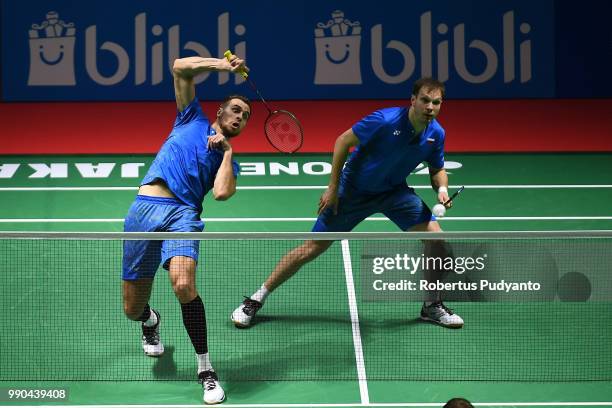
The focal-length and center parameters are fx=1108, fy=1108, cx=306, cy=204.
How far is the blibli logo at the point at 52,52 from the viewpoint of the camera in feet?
41.0

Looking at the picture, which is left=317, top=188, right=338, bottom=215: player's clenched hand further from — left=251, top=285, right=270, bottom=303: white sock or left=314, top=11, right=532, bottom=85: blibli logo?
left=314, top=11, right=532, bottom=85: blibli logo

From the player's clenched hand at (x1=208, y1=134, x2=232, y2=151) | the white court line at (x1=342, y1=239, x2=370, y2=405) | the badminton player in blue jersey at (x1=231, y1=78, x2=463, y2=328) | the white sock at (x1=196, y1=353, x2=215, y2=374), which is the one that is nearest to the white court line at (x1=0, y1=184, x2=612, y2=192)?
the white court line at (x1=342, y1=239, x2=370, y2=405)

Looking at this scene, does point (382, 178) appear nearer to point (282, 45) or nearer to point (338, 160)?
point (338, 160)

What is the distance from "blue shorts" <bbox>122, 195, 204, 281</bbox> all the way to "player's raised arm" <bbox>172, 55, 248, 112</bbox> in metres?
0.70

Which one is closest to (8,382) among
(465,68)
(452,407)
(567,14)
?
(452,407)

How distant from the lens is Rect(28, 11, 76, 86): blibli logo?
41.0 feet

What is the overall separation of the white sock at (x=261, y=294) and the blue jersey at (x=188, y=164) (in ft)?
2.98

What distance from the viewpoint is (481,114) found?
488 inches

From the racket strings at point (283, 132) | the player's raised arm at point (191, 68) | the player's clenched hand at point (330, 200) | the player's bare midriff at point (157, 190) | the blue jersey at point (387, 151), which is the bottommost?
the player's clenched hand at point (330, 200)

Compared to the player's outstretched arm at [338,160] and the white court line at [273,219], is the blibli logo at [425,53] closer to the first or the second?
the white court line at [273,219]

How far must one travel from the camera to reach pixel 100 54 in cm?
1255

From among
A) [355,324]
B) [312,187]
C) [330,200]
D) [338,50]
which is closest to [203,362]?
[355,324]

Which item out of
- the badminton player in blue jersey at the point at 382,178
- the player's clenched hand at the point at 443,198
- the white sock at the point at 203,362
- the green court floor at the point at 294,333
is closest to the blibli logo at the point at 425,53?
the green court floor at the point at 294,333

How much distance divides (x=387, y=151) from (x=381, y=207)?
Answer: 476 millimetres
